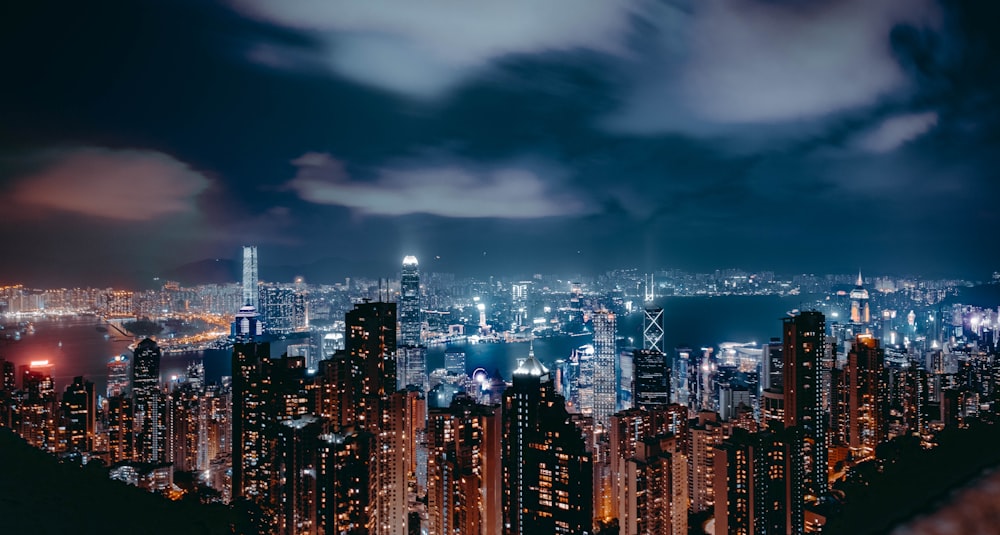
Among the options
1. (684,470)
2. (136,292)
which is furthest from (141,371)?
(684,470)

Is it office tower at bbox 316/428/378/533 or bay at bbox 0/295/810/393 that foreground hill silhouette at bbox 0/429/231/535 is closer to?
office tower at bbox 316/428/378/533

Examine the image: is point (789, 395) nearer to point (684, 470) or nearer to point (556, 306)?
point (684, 470)

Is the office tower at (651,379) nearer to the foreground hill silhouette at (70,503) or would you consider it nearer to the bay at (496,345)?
the bay at (496,345)

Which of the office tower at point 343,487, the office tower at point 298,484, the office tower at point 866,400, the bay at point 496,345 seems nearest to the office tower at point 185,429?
the bay at point 496,345

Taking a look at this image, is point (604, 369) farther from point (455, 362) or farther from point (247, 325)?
point (247, 325)

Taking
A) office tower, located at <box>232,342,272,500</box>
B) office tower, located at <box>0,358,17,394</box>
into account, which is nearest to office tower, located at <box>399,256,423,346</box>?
office tower, located at <box>232,342,272,500</box>

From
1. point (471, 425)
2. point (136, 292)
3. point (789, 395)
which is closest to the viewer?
point (471, 425)

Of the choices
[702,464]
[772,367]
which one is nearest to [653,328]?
[772,367]
